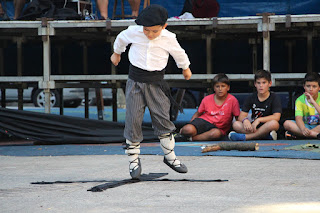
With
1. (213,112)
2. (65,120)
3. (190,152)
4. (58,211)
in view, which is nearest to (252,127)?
(213,112)

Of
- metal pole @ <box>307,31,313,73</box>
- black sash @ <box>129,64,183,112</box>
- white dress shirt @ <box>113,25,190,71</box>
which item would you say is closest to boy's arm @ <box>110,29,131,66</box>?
white dress shirt @ <box>113,25,190,71</box>

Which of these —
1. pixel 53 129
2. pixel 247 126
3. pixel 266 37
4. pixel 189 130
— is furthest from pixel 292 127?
pixel 53 129

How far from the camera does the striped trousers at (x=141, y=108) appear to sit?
5.45 m

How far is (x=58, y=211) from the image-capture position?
3955mm

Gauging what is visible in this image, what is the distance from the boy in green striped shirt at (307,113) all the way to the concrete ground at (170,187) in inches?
90.9

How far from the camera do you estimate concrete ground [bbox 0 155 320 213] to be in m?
4.07

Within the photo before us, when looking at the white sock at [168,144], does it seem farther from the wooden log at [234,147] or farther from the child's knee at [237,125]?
the child's knee at [237,125]

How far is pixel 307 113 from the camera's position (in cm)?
931

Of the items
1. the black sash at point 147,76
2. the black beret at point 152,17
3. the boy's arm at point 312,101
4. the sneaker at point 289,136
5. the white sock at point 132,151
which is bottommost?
the sneaker at point 289,136

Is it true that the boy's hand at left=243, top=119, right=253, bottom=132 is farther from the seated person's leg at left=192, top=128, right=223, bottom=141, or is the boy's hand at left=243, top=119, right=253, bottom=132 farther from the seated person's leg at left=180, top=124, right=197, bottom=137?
the seated person's leg at left=180, top=124, right=197, bottom=137

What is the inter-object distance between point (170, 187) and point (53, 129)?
499 cm

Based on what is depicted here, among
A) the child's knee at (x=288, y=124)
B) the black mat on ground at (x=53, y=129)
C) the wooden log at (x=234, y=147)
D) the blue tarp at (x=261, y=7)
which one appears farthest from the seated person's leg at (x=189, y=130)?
the blue tarp at (x=261, y=7)

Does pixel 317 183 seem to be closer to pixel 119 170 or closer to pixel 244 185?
pixel 244 185

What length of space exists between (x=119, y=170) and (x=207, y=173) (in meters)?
0.92
